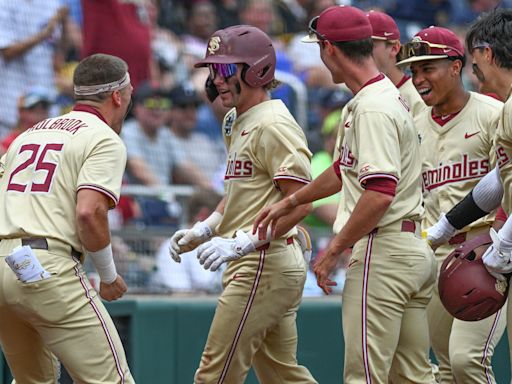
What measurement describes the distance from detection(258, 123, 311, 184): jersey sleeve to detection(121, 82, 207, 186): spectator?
4.30 metres

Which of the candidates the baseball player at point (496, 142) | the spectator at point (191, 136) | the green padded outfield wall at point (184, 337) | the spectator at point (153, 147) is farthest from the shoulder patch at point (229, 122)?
the spectator at point (191, 136)

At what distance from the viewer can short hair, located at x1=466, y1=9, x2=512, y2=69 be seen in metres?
5.25

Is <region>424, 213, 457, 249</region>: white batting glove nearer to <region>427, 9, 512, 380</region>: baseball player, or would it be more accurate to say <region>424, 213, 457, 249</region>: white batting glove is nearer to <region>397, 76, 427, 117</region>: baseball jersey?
<region>427, 9, 512, 380</region>: baseball player

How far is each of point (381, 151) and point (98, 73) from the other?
1.49 m

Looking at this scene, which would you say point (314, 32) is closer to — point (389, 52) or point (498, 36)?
point (498, 36)

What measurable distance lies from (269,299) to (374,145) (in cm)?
112

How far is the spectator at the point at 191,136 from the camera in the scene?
10.5 m

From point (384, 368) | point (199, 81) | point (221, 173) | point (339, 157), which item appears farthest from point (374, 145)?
point (199, 81)

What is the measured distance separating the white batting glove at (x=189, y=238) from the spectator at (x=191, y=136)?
12.7 ft

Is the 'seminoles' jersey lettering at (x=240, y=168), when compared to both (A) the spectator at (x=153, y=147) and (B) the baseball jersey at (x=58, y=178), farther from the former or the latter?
(A) the spectator at (x=153, y=147)

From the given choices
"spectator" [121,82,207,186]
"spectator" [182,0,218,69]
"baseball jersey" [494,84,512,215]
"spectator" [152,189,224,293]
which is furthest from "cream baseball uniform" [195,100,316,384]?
"spectator" [182,0,218,69]

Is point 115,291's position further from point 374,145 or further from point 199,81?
point 199,81

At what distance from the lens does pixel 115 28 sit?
10547mm

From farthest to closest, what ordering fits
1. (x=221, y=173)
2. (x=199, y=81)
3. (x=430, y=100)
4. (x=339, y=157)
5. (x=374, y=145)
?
(x=199, y=81), (x=221, y=173), (x=430, y=100), (x=339, y=157), (x=374, y=145)
